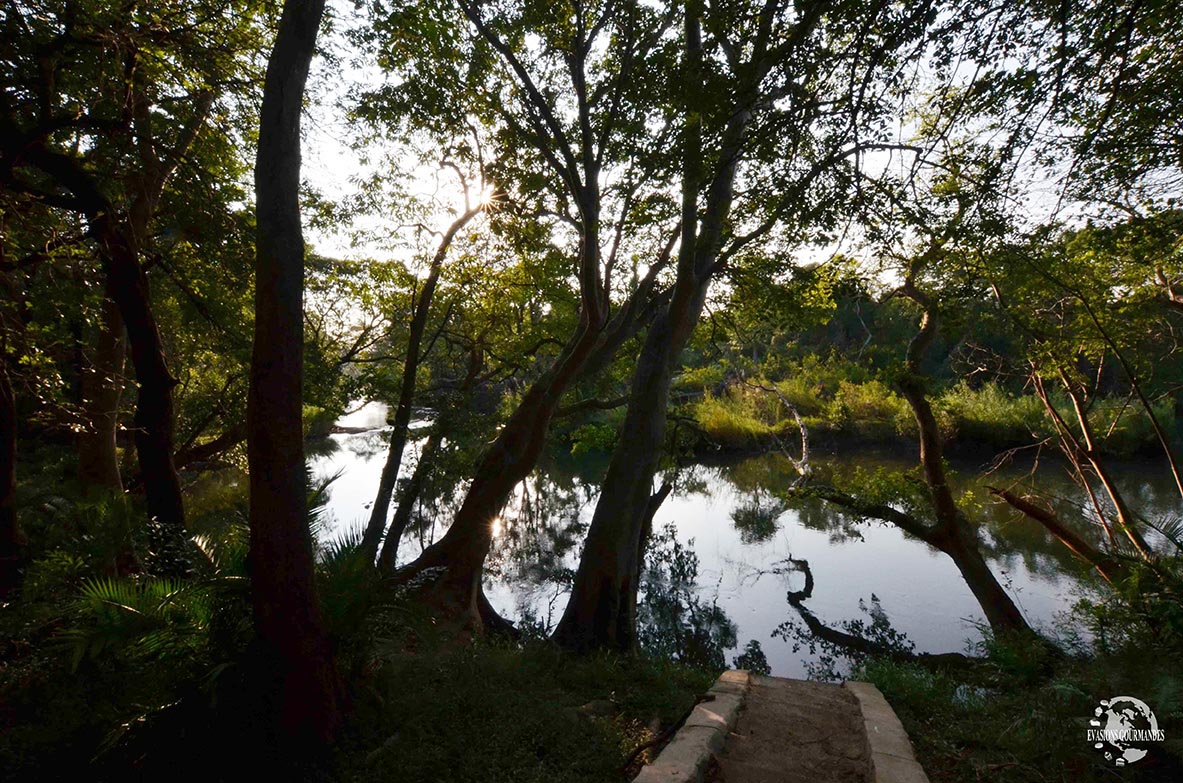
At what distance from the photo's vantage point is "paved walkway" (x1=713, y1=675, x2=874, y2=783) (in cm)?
301

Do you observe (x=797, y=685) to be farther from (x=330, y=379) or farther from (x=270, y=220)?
(x=330, y=379)

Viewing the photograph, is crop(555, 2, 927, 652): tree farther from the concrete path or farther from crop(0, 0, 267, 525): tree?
crop(0, 0, 267, 525): tree

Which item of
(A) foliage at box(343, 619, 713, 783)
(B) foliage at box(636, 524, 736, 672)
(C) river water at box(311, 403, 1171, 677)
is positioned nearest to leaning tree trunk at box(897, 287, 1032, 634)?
(C) river water at box(311, 403, 1171, 677)

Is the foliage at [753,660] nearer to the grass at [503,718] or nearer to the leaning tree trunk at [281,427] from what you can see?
the grass at [503,718]

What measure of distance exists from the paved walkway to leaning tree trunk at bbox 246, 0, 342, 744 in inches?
88.1

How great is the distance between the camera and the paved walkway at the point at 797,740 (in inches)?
118

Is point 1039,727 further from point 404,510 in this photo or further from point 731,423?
point 731,423

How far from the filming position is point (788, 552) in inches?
505

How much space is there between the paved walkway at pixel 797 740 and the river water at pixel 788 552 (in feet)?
10.3

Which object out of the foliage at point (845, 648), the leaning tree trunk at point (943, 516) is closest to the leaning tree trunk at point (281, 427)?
the foliage at point (845, 648)

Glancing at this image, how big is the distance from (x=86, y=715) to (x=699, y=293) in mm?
6948

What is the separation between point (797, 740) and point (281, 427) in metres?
3.46

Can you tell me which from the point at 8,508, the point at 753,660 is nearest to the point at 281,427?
the point at 8,508

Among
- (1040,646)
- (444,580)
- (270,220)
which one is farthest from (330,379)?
(1040,646)
